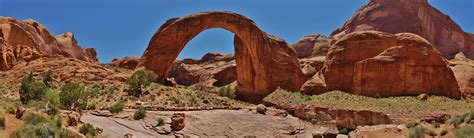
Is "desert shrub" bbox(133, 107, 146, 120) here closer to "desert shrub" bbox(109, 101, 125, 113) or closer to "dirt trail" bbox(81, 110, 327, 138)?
"dirt trail" bbox(81, 110, 327, 138)

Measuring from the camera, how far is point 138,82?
34.2 meters

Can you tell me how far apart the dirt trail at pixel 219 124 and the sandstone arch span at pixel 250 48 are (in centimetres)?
670

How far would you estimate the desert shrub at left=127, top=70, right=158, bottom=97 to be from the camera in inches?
1331

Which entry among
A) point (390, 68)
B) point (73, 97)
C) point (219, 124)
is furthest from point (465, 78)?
point (73, 97)

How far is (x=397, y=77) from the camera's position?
38.4 meters

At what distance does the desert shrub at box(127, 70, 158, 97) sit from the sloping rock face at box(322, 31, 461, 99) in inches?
632

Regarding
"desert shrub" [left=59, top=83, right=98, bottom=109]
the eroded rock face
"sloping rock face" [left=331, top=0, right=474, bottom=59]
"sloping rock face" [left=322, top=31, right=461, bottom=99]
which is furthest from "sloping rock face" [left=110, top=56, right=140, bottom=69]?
"sloping rock face" [left=331, top=0, right=474, bottom=59]

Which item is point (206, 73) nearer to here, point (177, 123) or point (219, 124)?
point (219, 124)

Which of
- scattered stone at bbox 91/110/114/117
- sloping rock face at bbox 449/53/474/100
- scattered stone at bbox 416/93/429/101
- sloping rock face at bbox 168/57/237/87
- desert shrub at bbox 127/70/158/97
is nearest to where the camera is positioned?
scattered stone at bbox 91/110/114/117

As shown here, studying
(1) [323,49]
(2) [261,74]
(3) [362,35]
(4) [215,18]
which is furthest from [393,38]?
(1) [323,49]

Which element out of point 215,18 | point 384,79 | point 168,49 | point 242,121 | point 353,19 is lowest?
point 242,121

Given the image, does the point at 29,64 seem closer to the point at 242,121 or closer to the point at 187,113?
the point at 187,113

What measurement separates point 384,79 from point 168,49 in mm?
18853

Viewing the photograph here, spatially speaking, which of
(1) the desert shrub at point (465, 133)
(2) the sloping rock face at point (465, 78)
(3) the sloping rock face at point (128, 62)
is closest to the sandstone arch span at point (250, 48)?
(2) the sloping rock face at point (465, 78)
